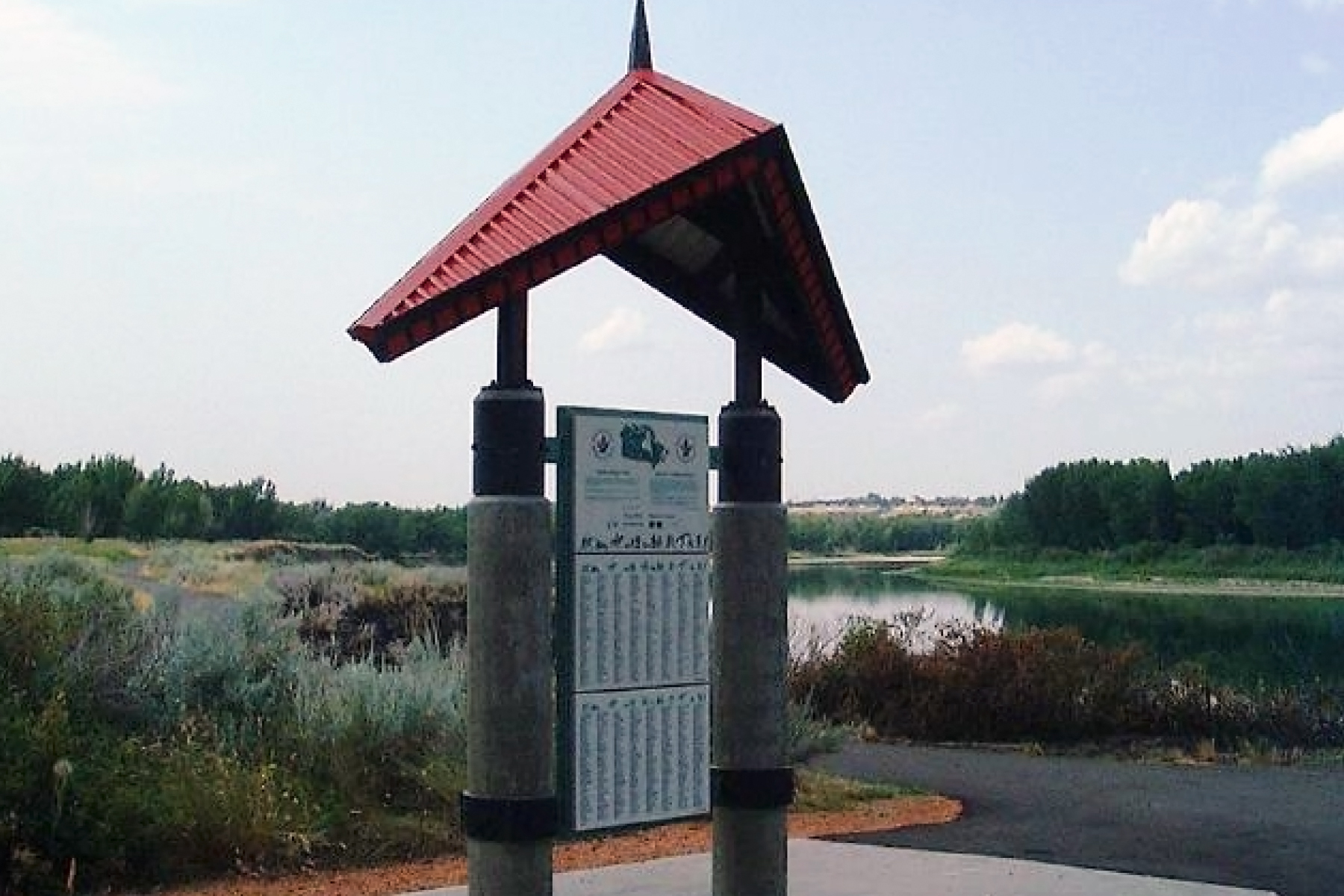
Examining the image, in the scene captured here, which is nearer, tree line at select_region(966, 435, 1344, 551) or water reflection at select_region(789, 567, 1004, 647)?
water reflection at select_region(789, 567, 1004, 647)

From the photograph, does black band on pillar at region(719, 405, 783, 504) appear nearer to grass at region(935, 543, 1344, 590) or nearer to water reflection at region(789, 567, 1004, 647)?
water reflection at region(789, 567, 1004, 647)

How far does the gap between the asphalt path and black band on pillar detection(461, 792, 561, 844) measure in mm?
4922

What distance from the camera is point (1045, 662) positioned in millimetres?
17672

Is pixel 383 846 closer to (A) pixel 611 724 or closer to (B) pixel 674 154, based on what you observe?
(A) pixel 611 724

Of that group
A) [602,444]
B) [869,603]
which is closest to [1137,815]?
[602,444]

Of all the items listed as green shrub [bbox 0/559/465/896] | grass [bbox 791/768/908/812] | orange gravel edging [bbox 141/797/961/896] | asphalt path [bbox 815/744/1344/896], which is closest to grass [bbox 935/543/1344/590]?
asphalt path [bbox 815/744/1344/896]

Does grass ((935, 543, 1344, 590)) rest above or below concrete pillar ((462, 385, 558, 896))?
above

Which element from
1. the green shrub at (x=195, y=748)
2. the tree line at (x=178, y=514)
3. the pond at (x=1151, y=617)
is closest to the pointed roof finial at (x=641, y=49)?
the green shrub at (x=195, y=748)

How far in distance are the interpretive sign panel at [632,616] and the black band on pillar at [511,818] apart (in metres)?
0.28

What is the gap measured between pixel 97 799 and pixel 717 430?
451 centimetres

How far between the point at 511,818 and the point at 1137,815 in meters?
7.18

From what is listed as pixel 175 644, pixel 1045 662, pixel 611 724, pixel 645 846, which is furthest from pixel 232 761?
pixel 1045 662

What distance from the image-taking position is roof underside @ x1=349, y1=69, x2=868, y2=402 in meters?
5.92

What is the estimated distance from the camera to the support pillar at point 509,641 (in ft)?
19.9
